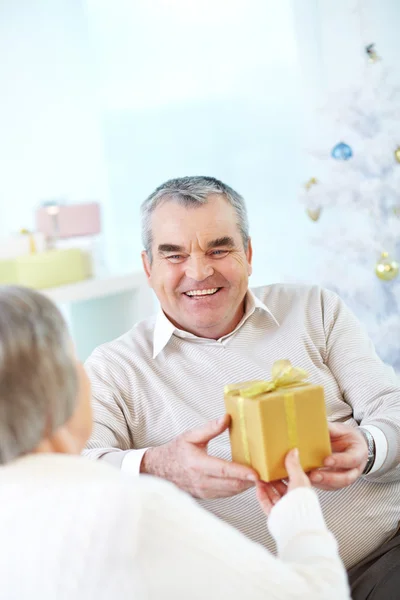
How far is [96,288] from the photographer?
3.95 m

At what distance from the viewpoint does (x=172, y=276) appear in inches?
78.6

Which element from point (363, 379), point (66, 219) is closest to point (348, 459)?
point (363, 379)

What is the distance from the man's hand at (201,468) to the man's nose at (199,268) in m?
0.50

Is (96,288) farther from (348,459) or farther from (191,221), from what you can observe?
(348,459)

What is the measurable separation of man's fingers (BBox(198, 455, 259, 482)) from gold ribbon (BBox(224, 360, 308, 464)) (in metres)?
0.02

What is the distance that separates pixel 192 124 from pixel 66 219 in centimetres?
115

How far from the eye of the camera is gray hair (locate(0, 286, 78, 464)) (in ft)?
3.25

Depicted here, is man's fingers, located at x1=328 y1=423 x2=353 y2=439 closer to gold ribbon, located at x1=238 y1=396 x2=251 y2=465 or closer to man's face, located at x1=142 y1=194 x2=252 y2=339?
gold ribbon, located at x1=238 y1=396 x2=251 y2=465

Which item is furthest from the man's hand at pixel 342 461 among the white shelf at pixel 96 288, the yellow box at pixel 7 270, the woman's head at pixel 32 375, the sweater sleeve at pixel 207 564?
the yellow box at pixel 7 270

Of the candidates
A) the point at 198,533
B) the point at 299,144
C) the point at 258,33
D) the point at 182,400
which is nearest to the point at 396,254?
the point at 299,144

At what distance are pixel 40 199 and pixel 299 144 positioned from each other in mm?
1776

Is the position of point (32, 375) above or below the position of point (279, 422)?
above

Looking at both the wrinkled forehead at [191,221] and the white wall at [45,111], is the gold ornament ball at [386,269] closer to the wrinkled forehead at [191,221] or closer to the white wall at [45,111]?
the wrinkled forehead at [191,221]

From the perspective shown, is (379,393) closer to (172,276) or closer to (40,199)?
(172,276)
